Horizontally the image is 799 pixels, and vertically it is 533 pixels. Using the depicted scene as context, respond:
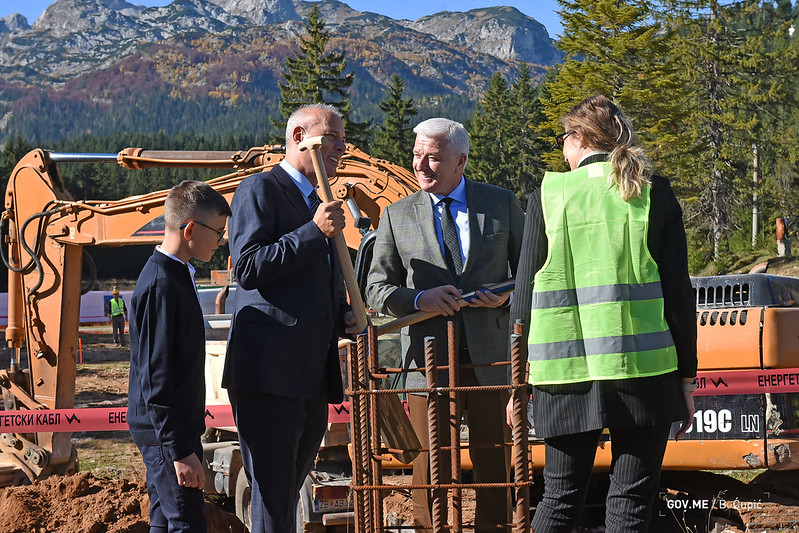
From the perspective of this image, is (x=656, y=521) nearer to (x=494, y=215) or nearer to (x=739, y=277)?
(x=739, y=277)

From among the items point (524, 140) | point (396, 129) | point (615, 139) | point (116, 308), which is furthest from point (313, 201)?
point (524, 140)

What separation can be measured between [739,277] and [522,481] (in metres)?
3.67

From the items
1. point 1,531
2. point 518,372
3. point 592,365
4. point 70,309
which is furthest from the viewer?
point 70,309

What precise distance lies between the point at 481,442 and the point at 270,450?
1183mm

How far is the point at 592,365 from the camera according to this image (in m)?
3.34

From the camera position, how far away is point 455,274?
177 inches

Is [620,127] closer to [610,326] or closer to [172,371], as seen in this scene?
[610,326]

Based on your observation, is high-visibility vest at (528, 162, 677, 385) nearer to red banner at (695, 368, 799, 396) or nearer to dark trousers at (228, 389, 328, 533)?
dark trousers at (228, 389, 328, 533)

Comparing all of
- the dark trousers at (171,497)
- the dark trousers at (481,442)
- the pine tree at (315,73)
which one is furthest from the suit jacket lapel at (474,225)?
the pine tree at (315,73)

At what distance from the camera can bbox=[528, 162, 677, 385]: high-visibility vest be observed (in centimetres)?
332

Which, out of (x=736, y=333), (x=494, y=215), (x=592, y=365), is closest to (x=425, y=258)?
(x=494, y=215)

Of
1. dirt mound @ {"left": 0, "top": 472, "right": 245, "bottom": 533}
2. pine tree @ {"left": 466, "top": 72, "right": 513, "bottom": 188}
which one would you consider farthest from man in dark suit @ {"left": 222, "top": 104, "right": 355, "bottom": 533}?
pine tree @ {"left": 466, "top": 72, "right": 513, "bottom": 188}

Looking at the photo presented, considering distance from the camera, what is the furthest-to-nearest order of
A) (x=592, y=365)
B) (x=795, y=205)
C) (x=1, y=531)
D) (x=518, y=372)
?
(x=795, y=205)
(x=1, y=531)
(x=518, y=372)
(x=592, y=365)

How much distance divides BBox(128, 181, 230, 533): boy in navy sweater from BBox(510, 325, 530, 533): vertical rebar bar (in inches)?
46.4
